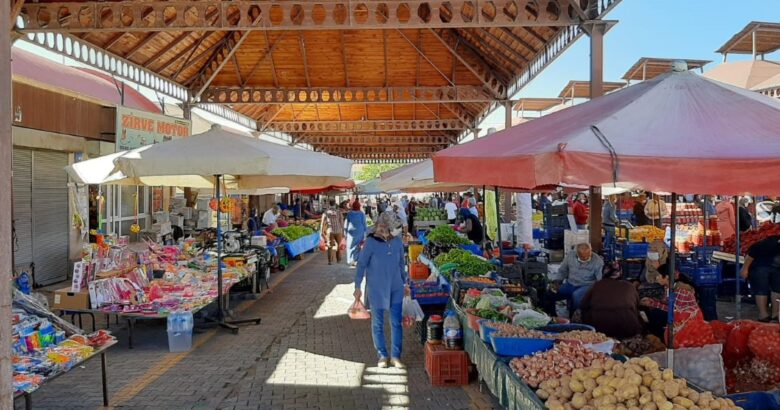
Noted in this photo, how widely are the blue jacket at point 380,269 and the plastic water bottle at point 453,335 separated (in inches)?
27.4

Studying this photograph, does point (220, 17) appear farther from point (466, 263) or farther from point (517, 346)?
point (517, 346)

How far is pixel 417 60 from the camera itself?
17656 mm

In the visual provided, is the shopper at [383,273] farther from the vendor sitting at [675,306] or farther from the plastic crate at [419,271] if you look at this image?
the plastic crate at [419,271]

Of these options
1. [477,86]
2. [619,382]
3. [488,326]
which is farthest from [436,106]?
[619,382]

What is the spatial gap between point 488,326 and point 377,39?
13053 millimetres

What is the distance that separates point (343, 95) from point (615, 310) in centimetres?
1480

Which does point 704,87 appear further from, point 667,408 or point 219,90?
point 219,90

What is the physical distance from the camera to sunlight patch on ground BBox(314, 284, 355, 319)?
966 centimetres

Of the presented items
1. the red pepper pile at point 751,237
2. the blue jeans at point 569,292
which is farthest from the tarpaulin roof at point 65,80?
the red pepper pile at point 751,237

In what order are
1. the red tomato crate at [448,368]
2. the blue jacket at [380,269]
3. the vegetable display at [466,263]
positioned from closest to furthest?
the red tomato crate at [448,368]
the blue jacket at [380,269]
the vegetable display at [466,263]

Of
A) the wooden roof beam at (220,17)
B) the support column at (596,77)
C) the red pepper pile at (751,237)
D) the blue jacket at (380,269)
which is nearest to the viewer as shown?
the blue jacket at (380,269)

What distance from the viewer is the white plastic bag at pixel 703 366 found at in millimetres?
4211

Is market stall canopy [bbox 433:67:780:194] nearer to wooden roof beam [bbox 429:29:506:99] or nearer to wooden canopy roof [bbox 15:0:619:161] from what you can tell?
wooden canopy roof [bbox 15:0:619:161]

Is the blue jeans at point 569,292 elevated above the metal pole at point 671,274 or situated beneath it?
situated beneath
